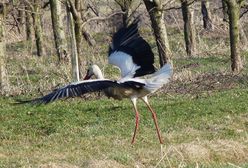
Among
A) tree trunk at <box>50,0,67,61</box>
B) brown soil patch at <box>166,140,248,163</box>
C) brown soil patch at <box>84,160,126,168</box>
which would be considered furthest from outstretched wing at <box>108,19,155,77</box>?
tree trunk at <box>50,0,67,61</box>

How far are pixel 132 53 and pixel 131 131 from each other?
5.16ft

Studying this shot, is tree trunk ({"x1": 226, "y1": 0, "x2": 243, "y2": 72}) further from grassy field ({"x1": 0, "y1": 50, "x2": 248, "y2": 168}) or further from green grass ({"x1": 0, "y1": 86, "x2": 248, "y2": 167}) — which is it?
green grass ({"x1": 0, "y1": 86, "x2": 248, "y2": 167})

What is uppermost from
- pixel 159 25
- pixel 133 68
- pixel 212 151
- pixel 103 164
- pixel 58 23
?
pixel 58 23

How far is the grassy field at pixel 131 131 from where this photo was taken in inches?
387

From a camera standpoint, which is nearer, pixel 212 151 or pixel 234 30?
pixel 212 151

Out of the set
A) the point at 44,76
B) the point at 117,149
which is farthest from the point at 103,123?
the point at 44,76

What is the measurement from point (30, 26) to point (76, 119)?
22946mm

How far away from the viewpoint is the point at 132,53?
1130cm

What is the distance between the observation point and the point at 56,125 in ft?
42.0

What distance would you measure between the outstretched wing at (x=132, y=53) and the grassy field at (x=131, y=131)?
1162 mm

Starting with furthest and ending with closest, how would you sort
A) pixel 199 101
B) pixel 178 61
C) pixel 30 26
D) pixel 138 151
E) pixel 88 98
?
pixel 30 26, pixel 178 61, pixel 88 98, pixel 199 101, pixel 138 151

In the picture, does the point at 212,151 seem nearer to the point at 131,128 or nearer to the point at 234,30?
the point at 131,128

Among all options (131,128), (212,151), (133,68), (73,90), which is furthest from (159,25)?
(73,90)

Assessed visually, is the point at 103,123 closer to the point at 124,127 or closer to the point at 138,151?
the point at 124,127
